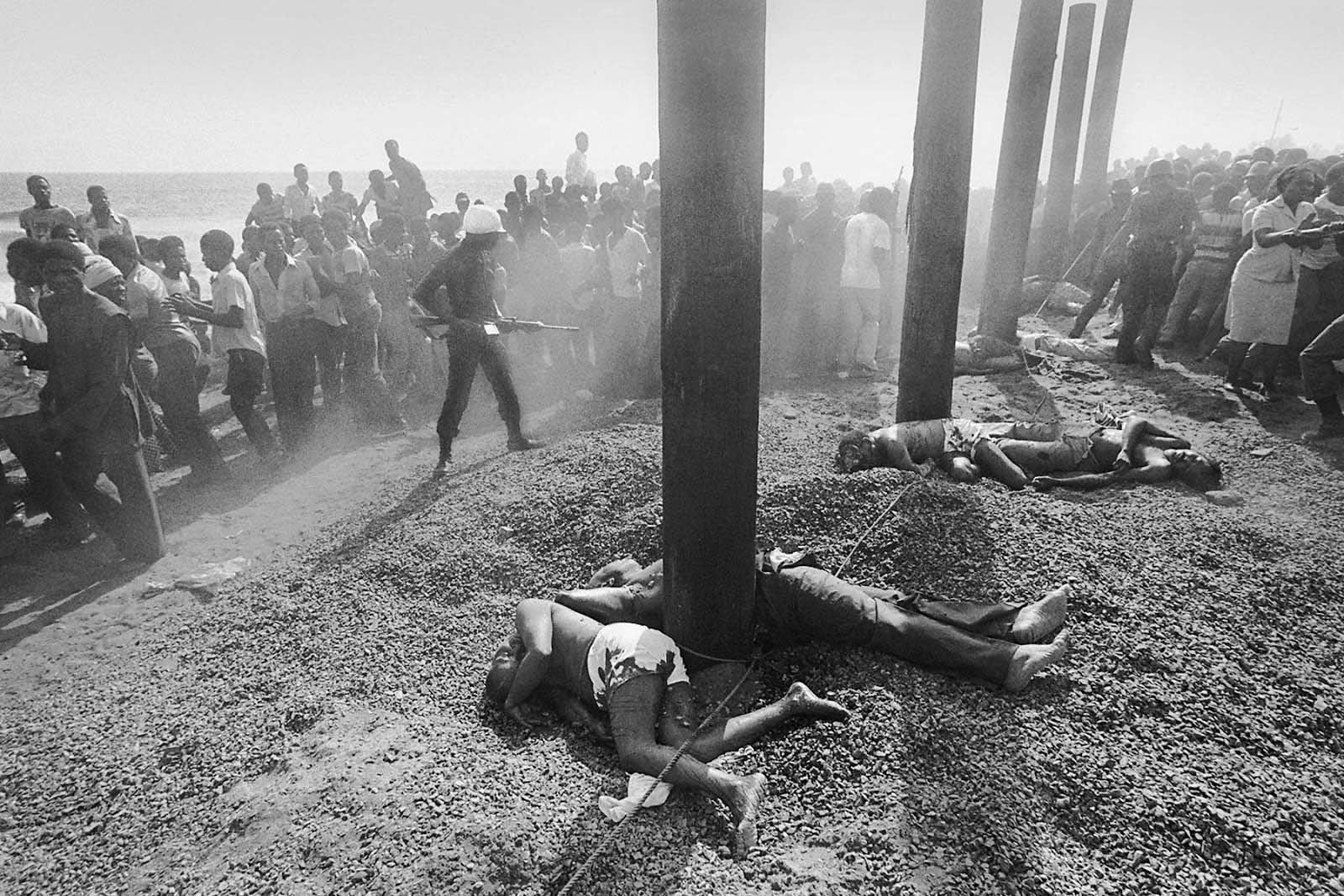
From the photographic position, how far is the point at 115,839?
9.17ft

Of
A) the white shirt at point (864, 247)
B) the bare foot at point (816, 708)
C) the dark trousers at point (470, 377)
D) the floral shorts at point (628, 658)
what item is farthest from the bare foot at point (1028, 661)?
the white shirt at point (864, 247)

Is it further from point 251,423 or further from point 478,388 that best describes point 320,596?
point 478,388

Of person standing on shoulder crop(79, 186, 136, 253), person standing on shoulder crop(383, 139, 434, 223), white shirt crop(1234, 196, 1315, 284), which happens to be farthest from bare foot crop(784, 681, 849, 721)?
person standing on shoulder crop(383, 139, 434, 223)

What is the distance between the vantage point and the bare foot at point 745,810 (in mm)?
2418

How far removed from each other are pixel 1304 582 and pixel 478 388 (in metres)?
8.03

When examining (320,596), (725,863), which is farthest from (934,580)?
(320,596)

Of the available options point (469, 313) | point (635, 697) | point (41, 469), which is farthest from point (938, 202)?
point (41, 469)

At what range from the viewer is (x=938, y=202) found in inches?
212

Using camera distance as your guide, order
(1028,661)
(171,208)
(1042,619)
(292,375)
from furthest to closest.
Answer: (171,208) < (292,375) < (1042,619) < (1028,661)

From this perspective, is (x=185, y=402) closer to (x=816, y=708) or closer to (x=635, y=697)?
(x=635, y=697)

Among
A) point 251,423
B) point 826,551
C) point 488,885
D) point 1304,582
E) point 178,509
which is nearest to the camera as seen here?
point 488,885

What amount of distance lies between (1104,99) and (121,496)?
16.4 metres

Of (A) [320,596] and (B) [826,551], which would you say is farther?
(A) [320,596]

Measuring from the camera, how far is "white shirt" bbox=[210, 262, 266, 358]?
645 centimetres
